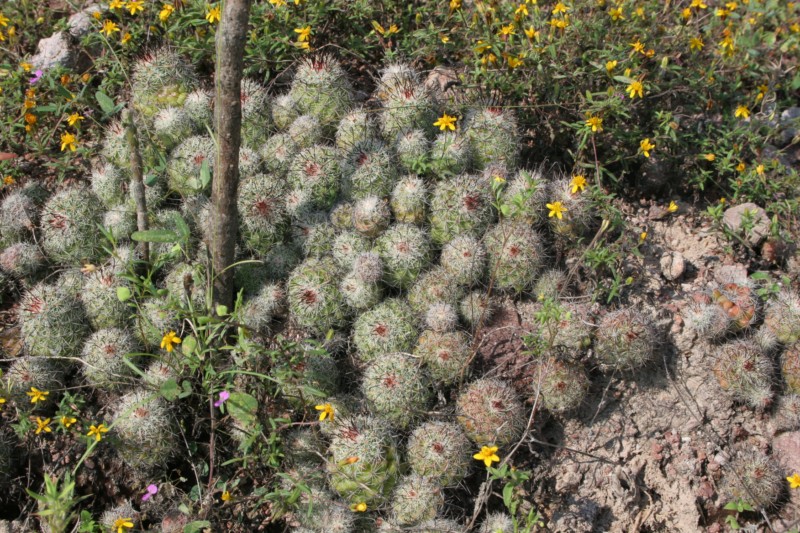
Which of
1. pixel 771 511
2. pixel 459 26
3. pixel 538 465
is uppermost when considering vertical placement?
pixel 459 26

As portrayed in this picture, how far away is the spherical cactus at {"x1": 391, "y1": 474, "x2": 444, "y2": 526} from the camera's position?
146 inches

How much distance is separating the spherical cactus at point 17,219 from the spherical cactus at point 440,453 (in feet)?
10.3

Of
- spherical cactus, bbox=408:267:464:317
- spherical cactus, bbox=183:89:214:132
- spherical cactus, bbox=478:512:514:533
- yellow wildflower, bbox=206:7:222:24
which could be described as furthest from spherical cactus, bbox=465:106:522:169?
spherical cactus, bbox=478:512:514:533

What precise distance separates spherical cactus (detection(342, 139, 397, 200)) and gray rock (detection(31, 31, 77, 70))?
2.67 metres

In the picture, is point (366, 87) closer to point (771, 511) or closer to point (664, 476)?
point (664, 476)

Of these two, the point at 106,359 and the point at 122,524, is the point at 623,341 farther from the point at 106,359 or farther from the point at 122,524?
the point at 106,359

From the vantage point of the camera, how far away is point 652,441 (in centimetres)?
418

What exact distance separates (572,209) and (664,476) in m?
1.80

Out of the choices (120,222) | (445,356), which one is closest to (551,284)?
(445,356)

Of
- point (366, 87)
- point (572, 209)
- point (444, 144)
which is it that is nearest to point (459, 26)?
point (366, 87)

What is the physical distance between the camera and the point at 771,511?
4020 mm

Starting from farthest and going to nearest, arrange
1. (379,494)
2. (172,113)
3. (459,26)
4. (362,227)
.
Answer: (459,26)
(172,113)
(362,227)
(379,494)

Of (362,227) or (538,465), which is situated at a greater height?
(362,227)

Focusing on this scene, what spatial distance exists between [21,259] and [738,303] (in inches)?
193
